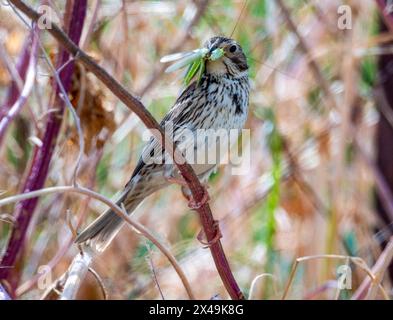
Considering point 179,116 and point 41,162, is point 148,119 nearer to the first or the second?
point 41,162

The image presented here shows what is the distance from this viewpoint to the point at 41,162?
7.47 feet

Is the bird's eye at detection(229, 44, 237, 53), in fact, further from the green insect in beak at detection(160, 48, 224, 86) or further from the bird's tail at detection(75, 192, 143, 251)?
the bird's tail at detection(75, 192, 143, 251)

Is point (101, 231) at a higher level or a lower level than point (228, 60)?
lower

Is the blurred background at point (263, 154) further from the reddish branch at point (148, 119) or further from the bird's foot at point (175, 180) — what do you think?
the reddish branch at point (148, 119)

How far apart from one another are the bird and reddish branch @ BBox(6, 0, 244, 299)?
0.52 metres

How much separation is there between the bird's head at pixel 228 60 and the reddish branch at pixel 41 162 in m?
0.43

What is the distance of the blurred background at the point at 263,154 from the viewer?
296cm

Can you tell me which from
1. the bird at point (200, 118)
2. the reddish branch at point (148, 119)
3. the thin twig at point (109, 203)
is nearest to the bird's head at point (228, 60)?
the bird at point (200, 118)

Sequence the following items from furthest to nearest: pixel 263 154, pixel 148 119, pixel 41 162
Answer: pixel 263 154, pixel 41 162, pixel 148 119

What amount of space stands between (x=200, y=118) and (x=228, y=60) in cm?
22

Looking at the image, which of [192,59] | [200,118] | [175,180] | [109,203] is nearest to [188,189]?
[175,180]

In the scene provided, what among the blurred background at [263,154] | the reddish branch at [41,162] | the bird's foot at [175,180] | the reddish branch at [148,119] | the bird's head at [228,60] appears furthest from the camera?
the blurred background at [263,154]

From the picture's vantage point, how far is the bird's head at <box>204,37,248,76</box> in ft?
8.13
